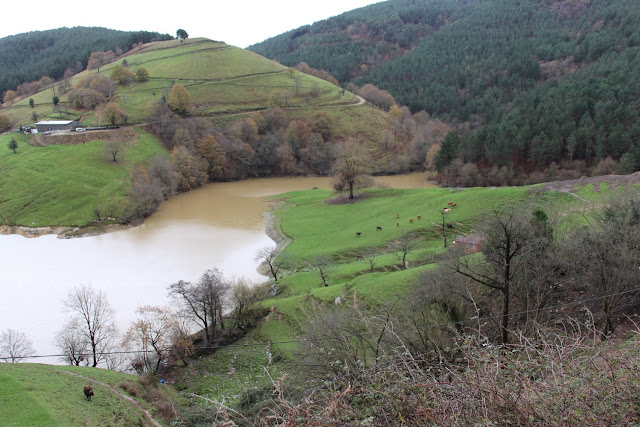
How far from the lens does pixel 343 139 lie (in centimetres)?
8312

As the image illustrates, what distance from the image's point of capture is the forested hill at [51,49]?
338 ft

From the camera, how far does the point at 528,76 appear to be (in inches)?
4441

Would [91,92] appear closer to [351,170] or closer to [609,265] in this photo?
[351,170]

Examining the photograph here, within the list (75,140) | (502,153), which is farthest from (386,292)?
(75,140)

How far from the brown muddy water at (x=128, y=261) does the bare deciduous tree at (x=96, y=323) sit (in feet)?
2.38

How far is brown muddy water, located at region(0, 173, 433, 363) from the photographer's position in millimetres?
28000

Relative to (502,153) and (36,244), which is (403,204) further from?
(36,244)

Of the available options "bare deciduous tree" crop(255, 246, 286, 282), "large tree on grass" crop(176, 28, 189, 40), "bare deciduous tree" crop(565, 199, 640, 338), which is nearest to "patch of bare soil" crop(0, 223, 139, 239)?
"bare deciduous tree" crop(255, 246, 286, 282)

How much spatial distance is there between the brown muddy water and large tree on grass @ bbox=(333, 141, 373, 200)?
1095 cm

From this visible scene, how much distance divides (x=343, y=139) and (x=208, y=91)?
106ft

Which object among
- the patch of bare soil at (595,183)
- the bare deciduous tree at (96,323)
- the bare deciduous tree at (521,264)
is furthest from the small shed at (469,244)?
the bare deciduous tree at (96,323)

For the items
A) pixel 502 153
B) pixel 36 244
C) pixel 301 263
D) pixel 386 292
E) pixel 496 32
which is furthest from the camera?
pixel 496 32

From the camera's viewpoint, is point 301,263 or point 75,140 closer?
point 301,263

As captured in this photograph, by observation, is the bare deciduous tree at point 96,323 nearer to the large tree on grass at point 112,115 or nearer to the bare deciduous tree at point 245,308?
the bare deciduous tree at point 245,308
